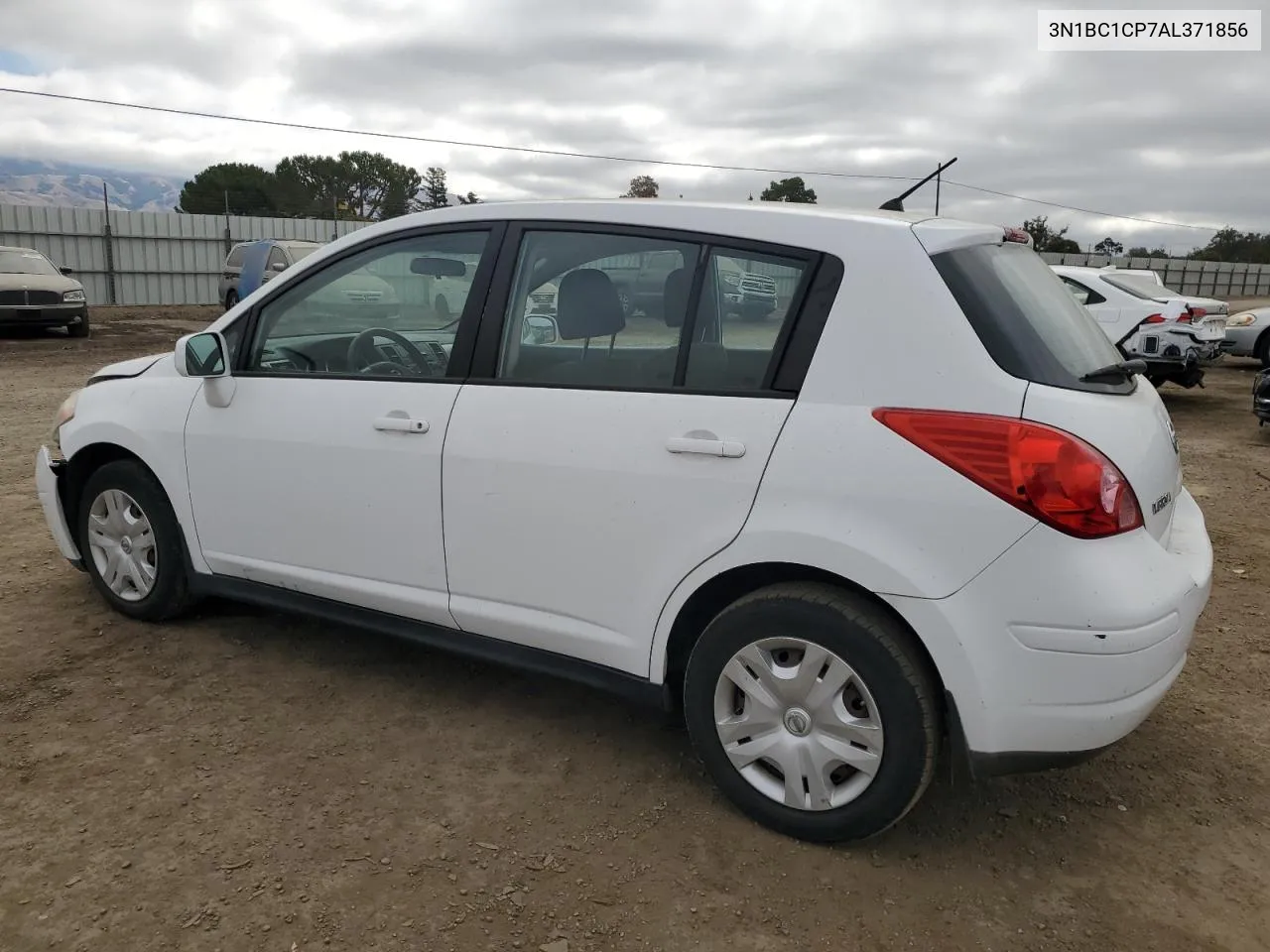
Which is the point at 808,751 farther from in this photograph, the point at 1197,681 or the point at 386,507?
the point at 1197,681

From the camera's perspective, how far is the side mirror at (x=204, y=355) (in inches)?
143

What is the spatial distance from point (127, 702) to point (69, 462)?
1252 mm

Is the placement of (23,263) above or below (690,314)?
above

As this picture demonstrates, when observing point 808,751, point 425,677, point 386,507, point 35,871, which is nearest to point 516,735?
point 425,677

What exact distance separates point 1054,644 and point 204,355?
3038 mm

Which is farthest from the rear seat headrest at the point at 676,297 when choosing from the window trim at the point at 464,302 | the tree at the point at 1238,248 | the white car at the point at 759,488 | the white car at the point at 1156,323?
the tree at the point at 1238,248

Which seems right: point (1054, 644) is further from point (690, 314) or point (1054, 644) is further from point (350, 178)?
point (350, 178)

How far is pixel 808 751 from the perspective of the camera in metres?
2.61

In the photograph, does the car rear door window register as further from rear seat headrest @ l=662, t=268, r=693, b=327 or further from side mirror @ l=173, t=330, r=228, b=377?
side mirror @ l=173, t=330, r=228, b=377

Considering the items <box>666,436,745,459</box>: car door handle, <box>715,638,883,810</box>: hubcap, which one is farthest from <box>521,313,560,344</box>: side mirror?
<box>715,638,883,810</box>: hubcap

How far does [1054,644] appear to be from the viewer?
7.55ft

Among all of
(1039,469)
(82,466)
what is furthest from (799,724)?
(82,466)

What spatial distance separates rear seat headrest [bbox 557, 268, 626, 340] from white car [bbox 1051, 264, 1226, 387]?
8.94m

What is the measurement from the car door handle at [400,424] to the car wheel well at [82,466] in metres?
1.38
